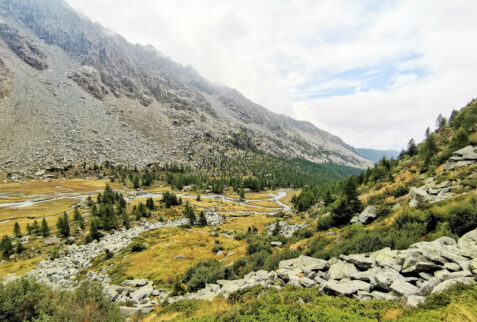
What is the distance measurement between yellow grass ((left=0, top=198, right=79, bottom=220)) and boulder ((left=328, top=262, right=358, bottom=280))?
236ft

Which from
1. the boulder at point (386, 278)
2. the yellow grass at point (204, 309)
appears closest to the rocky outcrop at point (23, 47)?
the yellow grass at point (204, 309)

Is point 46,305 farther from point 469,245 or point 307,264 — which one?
point 469,245

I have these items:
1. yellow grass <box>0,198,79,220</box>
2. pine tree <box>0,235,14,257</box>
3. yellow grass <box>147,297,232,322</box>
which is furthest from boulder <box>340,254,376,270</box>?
yellow grass <box>0,198,79,220</box>

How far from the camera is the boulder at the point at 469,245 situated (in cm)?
913

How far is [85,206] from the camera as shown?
2594 inches

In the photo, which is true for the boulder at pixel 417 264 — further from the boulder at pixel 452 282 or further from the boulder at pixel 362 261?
the boulder at pixel 362 261

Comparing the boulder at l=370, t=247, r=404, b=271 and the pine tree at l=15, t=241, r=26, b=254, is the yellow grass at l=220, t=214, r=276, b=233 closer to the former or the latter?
the pine tree at l=15, t=241, r=26, b=254

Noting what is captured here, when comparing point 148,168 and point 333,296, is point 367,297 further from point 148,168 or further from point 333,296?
point 148,168

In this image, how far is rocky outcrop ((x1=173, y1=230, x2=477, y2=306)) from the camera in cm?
786

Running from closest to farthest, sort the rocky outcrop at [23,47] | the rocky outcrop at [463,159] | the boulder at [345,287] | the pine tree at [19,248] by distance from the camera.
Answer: the boulder at [345,287], the rocky outcrop at [463,159], the pine tree at [19,248], the rocky outcrop at [23,47]

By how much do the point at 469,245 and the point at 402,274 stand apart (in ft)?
12.2

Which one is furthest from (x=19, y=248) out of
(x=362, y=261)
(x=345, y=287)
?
(x=362, y=261)

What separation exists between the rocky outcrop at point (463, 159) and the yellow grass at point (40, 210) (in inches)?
3273

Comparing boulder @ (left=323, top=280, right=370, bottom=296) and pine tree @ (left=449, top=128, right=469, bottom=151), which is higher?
pine tree @ (left=449, top=128, right=469, bottom=151)
